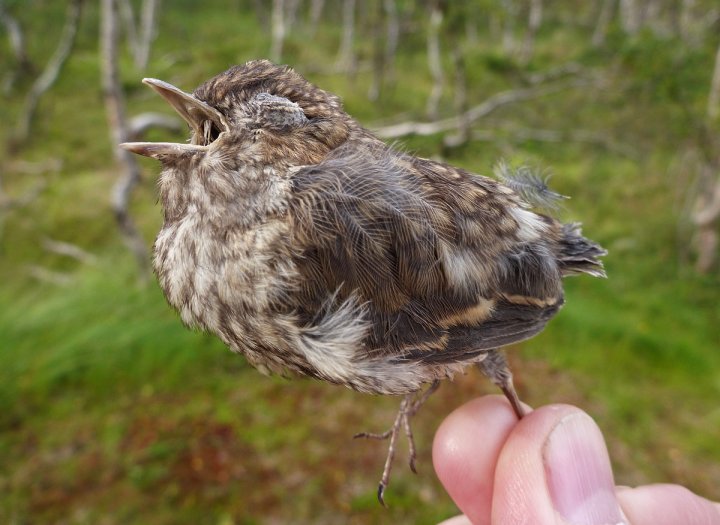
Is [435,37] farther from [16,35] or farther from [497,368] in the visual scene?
[16,35]

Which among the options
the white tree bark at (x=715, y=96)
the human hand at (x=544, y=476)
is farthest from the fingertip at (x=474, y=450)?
the white tree bark at (x=715, y=96)

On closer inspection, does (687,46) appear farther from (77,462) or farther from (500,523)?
(77,462)

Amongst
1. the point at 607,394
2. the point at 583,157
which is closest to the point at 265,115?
the point at 607,394

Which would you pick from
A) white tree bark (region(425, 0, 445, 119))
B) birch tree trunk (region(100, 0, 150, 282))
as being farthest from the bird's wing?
white tree bark (region(425, 0, 445, 119))

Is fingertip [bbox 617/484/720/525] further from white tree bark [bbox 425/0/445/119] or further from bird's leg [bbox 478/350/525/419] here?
white tree bark [bbox 425/0/445/119]

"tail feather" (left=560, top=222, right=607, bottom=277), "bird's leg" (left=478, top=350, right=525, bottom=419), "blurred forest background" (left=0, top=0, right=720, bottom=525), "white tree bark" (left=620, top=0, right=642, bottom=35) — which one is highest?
"white tree bark" (left=620, top=0, right=642, bottom=35)

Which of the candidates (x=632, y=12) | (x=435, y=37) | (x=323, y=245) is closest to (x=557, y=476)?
(x=323, y=245)

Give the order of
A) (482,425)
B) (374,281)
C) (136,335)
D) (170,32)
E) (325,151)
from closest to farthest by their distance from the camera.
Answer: (374,281), (325,151), (482,425), (136,335), (170,32)
